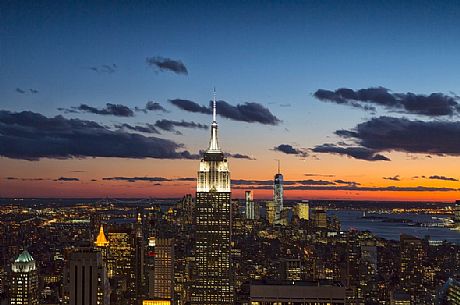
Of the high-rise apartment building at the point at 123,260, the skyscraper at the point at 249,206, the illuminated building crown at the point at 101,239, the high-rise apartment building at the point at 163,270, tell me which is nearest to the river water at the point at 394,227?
the skyscraper at the point at 249,206

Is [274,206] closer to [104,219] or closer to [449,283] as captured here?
[104,219]

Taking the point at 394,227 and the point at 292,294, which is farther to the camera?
the point at 394,227

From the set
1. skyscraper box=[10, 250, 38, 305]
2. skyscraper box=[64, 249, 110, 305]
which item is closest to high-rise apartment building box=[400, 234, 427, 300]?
skyscraper box=[64, 249, 110, 305]

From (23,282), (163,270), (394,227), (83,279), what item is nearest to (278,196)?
(394,227)

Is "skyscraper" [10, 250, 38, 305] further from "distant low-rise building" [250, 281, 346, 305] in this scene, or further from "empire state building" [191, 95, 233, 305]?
"distant low-rise building" [250, 281, 346, 305]

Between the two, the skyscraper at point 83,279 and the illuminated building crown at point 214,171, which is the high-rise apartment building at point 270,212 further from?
the skyscraper at point 83,279

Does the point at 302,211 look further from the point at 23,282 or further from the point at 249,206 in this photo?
the point at 23,282
